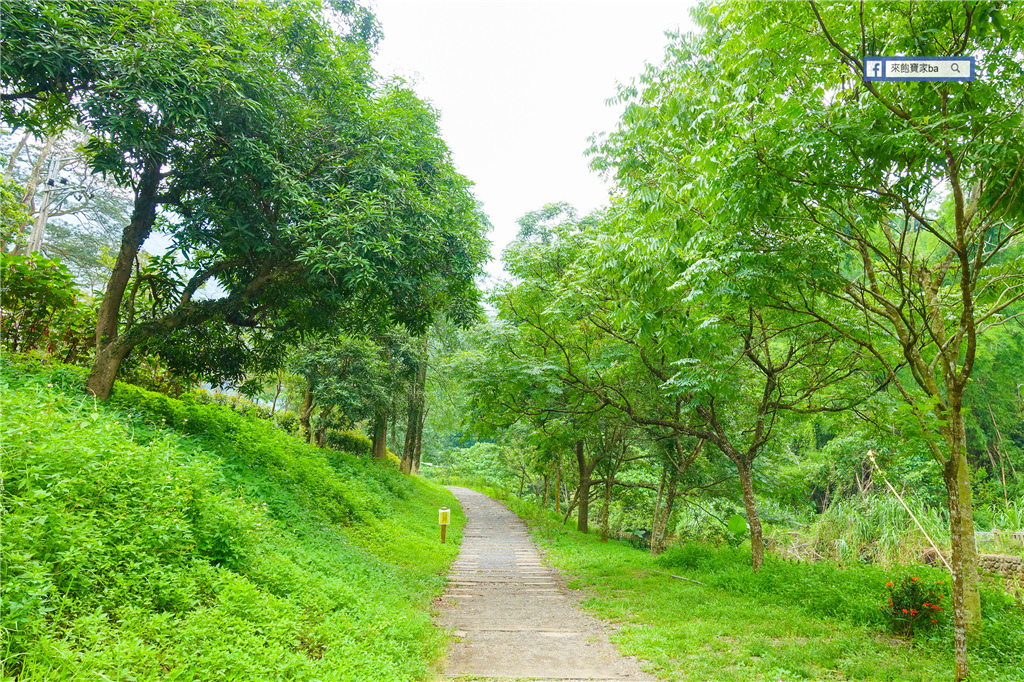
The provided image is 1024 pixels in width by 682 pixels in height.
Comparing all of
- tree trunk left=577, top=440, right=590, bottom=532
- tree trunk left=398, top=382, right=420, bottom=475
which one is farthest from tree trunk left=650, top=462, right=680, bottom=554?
tree trunk left=398, top=382, right=420, bottom=475

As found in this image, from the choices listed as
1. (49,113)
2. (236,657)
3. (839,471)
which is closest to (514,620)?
(236,657)

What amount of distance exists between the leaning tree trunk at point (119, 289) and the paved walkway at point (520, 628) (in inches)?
204

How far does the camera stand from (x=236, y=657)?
3.17 m

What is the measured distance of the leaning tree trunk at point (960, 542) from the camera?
4.48m

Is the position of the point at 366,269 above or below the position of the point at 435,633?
above

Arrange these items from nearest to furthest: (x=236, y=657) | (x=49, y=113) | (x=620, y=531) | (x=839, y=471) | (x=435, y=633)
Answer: (x=236, y=657)
(x=435, y=633)
(x=49, y=113)
(x=839, y=471)
(x=620, y=531)

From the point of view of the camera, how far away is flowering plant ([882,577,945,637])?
5641mm

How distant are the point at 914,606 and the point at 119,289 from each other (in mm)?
10495

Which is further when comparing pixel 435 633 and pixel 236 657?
pixel 435 633

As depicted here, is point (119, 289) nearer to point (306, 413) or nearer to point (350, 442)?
point (306, 413)

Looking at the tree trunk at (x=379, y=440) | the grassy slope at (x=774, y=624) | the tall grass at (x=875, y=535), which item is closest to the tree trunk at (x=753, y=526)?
the grassy slope at (x=774, y=624)

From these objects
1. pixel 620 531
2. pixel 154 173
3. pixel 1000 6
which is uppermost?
pixel 1000 6

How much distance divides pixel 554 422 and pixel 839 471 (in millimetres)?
9825

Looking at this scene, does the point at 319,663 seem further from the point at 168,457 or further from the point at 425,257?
the point at 425,257
